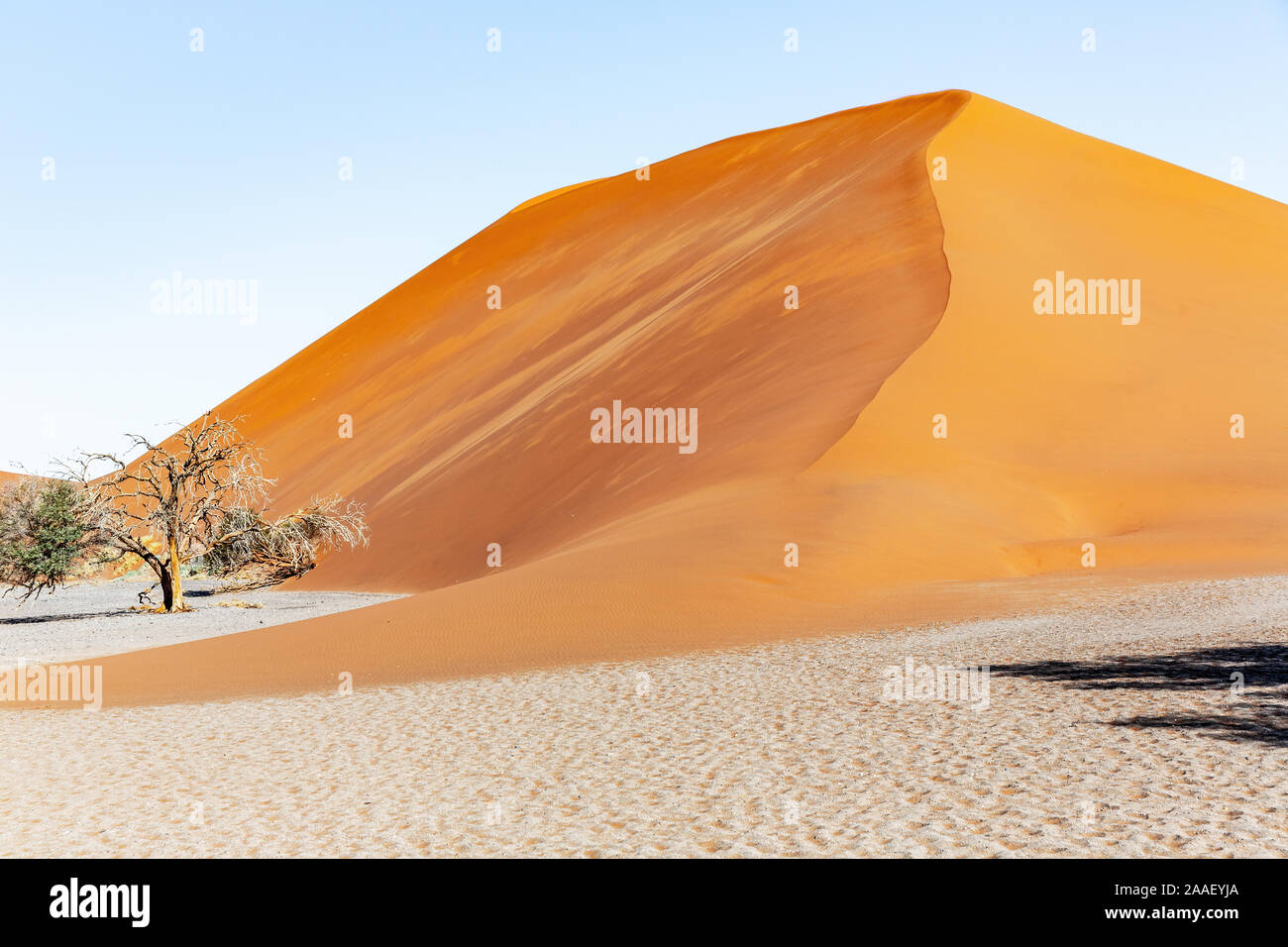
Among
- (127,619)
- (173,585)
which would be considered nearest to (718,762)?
(127,619)

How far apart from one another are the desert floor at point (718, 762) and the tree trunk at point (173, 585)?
13596 mm

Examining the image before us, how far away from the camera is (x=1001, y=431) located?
24.7 m

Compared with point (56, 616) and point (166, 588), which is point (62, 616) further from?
point (166, 588)

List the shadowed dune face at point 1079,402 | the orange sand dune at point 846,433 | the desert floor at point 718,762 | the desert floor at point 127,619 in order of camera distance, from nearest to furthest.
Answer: the desert floor at point 718,762 < the orange sand dune at point 846,433 < the desert floor at point 127,619 < the shadowed dune face at point 1079,402

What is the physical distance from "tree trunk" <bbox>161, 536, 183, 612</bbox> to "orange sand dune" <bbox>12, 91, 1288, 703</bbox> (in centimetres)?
585

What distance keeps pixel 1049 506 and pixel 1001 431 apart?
302cm

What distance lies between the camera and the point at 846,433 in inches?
923

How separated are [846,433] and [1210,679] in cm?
1276

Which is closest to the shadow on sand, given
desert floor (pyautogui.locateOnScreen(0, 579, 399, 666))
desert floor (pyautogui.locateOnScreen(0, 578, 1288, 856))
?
desert floor (pyautogui.locateOnScreen(0, 579, 399, 666))

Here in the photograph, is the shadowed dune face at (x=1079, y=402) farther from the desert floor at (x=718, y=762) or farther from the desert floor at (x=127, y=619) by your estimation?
the desert floor at (x=127, y=619)

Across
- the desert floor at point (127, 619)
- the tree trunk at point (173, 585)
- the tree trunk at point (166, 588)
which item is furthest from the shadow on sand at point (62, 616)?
the tree trunk at point (173, 585)

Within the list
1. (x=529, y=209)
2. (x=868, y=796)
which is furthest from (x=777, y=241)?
(x=529, y=209)

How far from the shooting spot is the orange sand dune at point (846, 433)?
17672 millimetres
